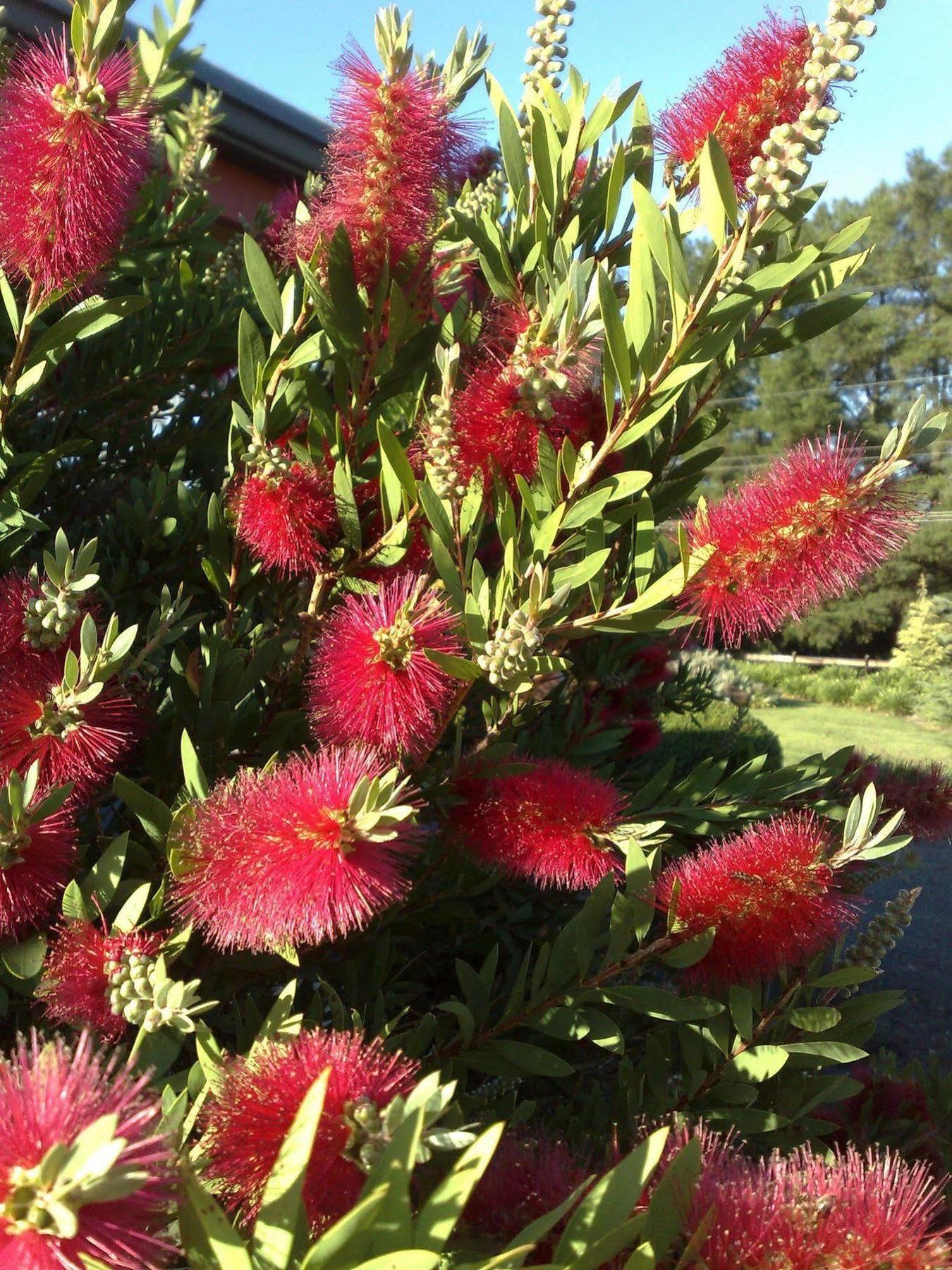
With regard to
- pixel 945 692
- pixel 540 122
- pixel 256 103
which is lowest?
pixel 945 692

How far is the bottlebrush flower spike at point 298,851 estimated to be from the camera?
822 mm

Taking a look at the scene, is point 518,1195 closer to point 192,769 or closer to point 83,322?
point 192,769

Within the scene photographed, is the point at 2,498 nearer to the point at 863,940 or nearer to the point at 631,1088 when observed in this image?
the point at 631,1088

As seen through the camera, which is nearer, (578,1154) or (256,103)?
(578,1154)

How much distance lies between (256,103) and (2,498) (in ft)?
10.9

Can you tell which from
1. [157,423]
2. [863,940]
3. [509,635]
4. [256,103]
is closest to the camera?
[509,635]

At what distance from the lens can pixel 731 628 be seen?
119cm

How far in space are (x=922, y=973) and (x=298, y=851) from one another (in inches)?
240

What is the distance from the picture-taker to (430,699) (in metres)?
1.09

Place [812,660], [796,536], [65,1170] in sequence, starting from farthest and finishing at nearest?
[812,660]
[796,536]
[65,1170]

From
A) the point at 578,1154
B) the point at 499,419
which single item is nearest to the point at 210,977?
the point at 578,1154

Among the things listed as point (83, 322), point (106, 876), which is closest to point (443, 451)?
point (83, 322)

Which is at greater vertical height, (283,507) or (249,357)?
(249,357)

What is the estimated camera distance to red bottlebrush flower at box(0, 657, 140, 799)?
39.6 inches
